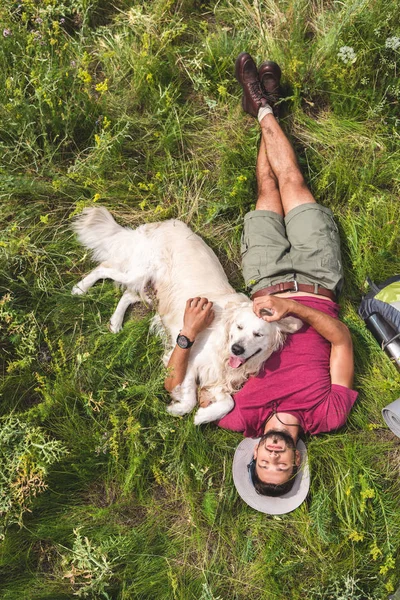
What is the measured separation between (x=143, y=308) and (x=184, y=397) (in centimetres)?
100

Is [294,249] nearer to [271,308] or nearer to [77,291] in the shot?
[271,308]

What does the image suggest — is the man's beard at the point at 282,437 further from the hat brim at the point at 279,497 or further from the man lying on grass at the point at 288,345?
the hat brim at the point at 279,497

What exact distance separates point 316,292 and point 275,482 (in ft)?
5.27

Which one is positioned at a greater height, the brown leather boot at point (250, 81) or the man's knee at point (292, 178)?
the brown leather boot at point (250, 81)

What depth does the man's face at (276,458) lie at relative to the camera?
3674mm

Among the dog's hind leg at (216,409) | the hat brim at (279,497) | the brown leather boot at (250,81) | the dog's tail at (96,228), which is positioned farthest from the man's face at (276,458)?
the brown leather boot at (250,81)

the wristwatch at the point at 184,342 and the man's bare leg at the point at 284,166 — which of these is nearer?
the wristwatch at the point at 184,342

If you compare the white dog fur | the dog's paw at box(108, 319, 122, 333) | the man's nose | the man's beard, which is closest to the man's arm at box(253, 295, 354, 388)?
the white dog fur

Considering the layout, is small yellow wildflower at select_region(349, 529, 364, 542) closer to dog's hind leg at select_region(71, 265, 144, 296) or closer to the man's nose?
the man's nose

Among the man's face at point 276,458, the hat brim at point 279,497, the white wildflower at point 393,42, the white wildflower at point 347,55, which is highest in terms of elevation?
the white wildflower at point 393,42

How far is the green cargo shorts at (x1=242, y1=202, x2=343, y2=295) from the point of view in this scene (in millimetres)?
4246

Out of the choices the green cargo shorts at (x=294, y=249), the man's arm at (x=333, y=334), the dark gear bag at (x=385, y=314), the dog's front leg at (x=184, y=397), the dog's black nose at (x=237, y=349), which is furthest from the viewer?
the green cargo shorts at (x=294, y=249)

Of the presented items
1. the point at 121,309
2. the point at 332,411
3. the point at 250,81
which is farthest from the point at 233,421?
the point at 250,81

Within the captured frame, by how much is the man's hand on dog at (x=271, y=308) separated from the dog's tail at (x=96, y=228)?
1.56 m
